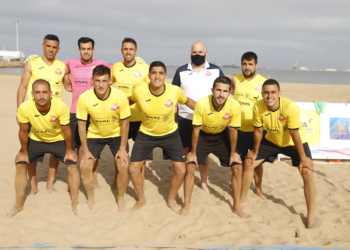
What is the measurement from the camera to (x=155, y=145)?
461 cm

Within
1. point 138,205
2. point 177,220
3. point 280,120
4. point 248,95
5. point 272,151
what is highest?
point 248,95

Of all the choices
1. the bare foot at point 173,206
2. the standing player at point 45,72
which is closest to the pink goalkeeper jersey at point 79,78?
the standing player at point 45,72

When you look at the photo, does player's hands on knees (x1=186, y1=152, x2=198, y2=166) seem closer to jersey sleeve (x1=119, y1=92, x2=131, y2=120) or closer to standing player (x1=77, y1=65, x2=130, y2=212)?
standing player (x1=77, y1=65, x2=130, y2=212)

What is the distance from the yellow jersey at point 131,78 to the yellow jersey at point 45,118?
115 centimetres

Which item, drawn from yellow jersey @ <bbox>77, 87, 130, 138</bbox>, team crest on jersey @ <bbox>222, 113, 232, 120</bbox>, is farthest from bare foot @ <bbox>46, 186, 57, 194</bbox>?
team crest on jersey @ <bbox>222, 113, 232, 120</bbox>

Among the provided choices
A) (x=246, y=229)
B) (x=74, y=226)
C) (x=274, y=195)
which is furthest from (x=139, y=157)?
(x=274, y=195)

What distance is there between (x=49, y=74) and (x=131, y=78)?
1.38m

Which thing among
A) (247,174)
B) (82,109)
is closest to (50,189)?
(82,109)

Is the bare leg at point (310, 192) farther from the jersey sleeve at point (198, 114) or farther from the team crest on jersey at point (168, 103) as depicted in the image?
the team crest on jersey at point (168, 103)

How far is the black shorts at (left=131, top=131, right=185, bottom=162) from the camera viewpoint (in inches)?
180

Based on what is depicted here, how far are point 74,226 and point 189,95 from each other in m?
2.69

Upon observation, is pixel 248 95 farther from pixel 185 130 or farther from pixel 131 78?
pixel 131 78

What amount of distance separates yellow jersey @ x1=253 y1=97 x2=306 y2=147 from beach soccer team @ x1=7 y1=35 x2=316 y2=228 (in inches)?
0.5

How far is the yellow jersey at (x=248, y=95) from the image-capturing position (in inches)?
195
